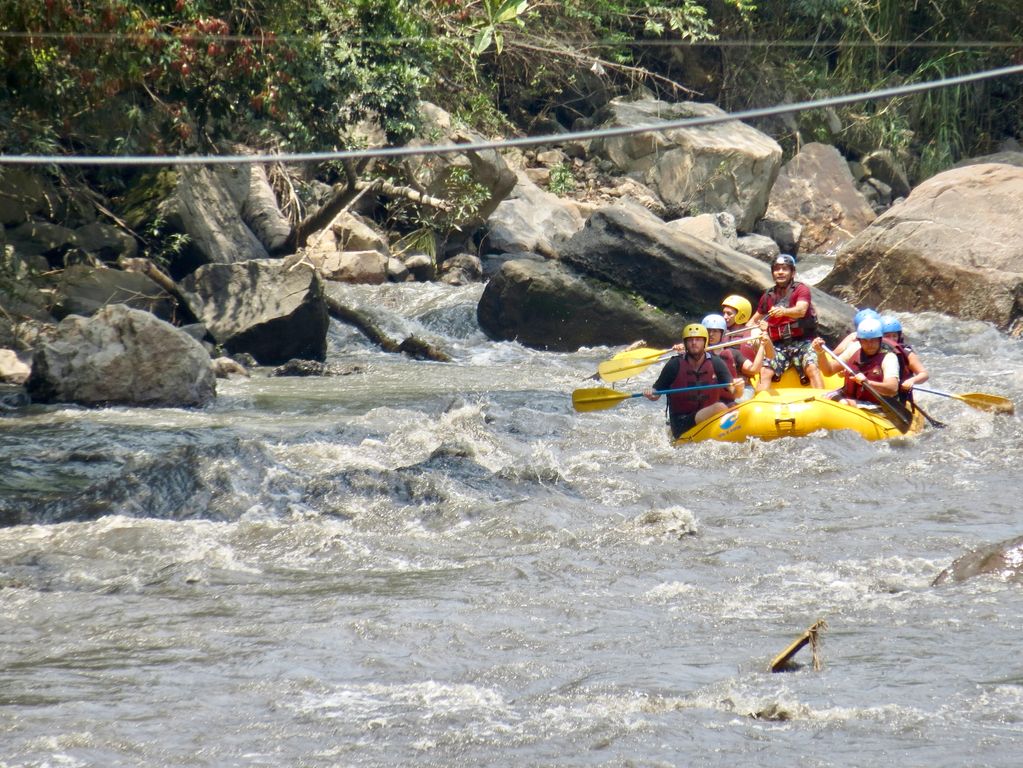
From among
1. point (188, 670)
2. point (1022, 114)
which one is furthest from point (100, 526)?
point (1022, 114)

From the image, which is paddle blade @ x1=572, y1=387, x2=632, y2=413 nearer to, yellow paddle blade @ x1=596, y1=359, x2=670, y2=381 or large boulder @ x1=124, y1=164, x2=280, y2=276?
yellow paddle blade @ x1=596, y1=359, x2=670, y2=381

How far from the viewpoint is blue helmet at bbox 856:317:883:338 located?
9.44 m

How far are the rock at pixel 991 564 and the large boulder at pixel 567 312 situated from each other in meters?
8.50

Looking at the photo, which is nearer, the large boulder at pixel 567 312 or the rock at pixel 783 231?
the large boulder at pixel 567 312

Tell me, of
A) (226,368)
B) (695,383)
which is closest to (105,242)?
(226,368)

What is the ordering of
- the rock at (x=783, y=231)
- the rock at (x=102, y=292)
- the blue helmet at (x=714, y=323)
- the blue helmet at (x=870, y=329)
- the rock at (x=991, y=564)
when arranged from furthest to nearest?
1. the rock at (x=783, y=231)
2. the rock at (x=102, y=292)
3. the blue helmet at (x=714, y=323)
4. the blue helmet at (x=870, y=329)
5. the rock at (x=991, y=564)

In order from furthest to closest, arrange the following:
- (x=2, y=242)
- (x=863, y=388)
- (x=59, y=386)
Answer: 1. (x=2, y=242)
2. (x=59, y=386)
3. (x=863, y=388)

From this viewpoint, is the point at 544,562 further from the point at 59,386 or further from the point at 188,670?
the point at 59,386

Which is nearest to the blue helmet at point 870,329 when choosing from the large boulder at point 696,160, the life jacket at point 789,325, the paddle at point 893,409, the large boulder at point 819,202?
the paddle at point 893,409

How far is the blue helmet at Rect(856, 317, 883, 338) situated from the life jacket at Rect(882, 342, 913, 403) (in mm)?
281

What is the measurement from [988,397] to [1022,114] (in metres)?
17.0

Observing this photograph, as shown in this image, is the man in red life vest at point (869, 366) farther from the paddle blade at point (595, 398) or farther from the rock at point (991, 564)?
the rock at point (991, 564)

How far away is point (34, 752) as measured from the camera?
4051mm

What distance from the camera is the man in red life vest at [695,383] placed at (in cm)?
961
